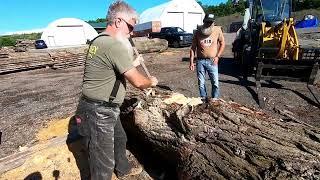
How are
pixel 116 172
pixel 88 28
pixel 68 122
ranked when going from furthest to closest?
pixel 88 28
pixel 68 122
pixel 116 172

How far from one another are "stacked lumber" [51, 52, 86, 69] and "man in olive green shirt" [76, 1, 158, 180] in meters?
12.5

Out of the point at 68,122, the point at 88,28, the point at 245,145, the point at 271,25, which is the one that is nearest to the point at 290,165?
the point at 245,145

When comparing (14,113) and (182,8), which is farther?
(182,8)

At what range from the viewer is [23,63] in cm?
1457

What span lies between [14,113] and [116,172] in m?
4.45

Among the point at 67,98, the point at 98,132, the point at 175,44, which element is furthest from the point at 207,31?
the point at 175,44

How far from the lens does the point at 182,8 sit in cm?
3594

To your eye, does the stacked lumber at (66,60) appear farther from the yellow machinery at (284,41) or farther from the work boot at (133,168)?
the work boot at (133,168)

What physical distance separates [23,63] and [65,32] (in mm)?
26010

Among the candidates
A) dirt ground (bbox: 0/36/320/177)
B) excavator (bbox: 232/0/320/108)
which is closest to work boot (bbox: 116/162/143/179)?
dirt ground (bbox: 0/36/320/177)

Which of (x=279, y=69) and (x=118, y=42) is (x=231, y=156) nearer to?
(x=118, y=42)

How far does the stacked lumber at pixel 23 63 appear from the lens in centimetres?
1398

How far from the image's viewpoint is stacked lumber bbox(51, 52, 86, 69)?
49.1 feet

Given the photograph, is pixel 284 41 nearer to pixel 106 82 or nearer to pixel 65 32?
pixel 106 82
